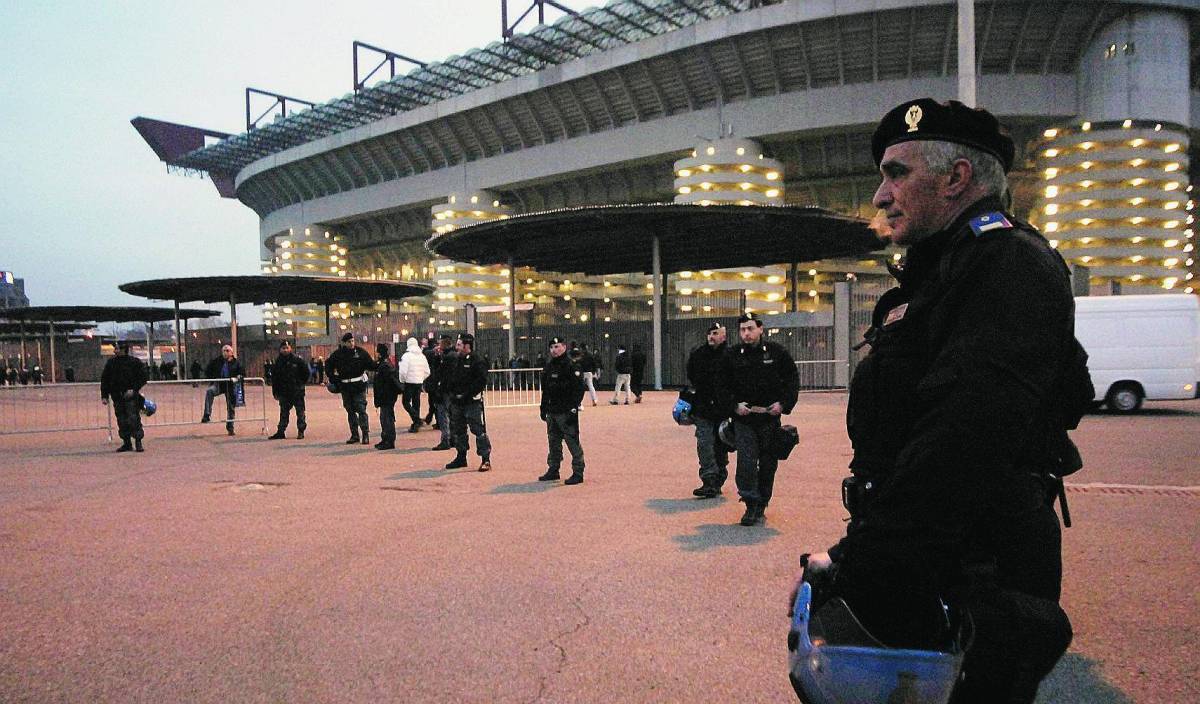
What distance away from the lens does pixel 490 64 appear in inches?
1791

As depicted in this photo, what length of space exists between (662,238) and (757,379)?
22500mm

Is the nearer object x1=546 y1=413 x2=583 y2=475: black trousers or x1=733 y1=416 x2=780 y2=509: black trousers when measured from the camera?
x1=733 y1=416 x2=780 y2=509: black trousers

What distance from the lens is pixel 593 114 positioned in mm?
44375

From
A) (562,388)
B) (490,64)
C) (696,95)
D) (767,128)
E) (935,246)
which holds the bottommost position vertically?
(562,388)

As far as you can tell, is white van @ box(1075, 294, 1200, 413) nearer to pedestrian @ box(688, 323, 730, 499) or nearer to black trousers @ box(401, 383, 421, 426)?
pedestrian @ box(688, 323, 730, 499)

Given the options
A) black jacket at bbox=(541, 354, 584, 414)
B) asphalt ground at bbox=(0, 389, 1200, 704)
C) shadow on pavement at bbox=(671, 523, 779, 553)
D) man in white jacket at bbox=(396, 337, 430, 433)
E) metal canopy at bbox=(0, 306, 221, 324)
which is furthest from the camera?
metal canopy at bbox=(0, 306, 221, 324)

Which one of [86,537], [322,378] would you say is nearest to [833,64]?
[322,378]

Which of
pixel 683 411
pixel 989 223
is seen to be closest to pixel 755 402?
pixel 683 411

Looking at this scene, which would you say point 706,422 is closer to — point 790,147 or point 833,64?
point 833,64

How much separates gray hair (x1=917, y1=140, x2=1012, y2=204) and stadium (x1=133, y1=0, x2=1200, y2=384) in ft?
72.5

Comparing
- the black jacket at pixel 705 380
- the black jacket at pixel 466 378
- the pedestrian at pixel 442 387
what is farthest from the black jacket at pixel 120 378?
the black jacket at pixel 705 380

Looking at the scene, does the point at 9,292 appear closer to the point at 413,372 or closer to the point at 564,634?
the point at 413,372

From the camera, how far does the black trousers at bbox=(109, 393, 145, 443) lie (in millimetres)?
12922

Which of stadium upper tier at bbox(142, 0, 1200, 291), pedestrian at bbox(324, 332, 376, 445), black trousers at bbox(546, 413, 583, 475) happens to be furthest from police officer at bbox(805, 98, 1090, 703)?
stadium upper tier at bbox(142, 0, 1200, 291)
